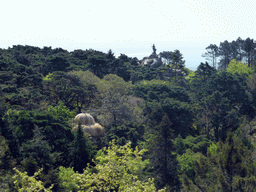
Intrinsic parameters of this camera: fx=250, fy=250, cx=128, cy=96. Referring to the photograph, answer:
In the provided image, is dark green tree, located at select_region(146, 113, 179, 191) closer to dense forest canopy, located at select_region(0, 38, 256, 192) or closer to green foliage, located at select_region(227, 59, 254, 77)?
dense forest canopy, located at select_region(0, 38, 256, 192)

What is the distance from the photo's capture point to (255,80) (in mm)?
60094

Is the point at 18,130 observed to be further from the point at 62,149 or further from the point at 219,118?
the point at 219,118

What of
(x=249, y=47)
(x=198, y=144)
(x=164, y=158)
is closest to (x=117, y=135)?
(x=164, y=158)

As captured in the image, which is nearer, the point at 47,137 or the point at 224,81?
the point at 47,137

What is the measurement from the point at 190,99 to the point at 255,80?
18.0 m

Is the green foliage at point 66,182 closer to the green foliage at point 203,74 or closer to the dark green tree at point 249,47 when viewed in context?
the green foliage at point 203,74

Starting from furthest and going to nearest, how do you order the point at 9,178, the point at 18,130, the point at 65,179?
the point at 18,130 → the point at 65,179 → the point at 9,178

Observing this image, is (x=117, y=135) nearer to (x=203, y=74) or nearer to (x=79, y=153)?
(x=79, y=153)

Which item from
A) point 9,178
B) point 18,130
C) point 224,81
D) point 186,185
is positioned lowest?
point 186,185

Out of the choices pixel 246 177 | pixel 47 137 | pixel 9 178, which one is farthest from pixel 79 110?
pixel 246 177

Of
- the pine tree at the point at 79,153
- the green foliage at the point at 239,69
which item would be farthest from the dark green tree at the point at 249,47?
the pine tree at the point at 79,153

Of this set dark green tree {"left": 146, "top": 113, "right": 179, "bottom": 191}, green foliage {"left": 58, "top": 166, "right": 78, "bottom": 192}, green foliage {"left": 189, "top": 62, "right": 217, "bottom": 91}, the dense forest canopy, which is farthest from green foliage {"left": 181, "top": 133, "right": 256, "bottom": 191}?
green foliage {"left": 189, "top": 62, "right": 217, "bottom": 91}

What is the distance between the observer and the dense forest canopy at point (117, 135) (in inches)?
698

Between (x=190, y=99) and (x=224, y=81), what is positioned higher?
(x=224, y=81)
